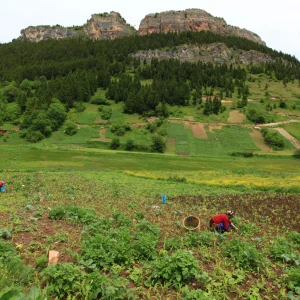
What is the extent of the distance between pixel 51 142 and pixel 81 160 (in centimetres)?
3972

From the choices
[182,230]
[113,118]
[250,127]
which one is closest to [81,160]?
[182,230]

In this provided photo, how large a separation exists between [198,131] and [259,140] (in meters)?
22.8

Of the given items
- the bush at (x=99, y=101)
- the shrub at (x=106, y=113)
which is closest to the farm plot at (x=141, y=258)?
the shrub at (x=106, y=113)

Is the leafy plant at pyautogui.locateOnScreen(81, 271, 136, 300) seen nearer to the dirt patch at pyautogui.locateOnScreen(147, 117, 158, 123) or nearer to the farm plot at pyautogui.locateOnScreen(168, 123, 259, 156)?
the farm plot at pyautogui.locateOnScreen(168, 123, 259, 156)

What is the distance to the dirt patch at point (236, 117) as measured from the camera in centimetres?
12066

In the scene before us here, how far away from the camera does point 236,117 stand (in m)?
125

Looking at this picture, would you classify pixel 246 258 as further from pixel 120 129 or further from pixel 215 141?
pixel 120 129

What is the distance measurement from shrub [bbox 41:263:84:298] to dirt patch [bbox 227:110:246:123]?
119 meters

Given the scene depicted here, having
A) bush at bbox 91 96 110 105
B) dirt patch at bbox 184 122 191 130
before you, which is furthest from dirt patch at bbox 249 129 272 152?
bush at bbox 91 96 110 105

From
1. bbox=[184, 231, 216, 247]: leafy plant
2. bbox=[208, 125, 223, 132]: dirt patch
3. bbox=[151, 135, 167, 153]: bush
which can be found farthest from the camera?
bbox=[208, 125, 223, 132]: dirt patch

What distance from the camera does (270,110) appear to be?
5349 inches

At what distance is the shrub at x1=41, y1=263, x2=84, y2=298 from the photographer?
24.6ft

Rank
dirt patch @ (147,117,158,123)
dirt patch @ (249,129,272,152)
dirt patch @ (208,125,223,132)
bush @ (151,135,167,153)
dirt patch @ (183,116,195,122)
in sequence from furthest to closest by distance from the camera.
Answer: dirt patch @ (183,116,195,122), dirt patch @ (147,117,158,123), dirt patch @ (208,125,223,132), dirt patch @ (249,129,272,152), bush @ (151,135,167,153)

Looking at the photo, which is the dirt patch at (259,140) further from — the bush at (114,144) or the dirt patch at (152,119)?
the bush at (114,144)
